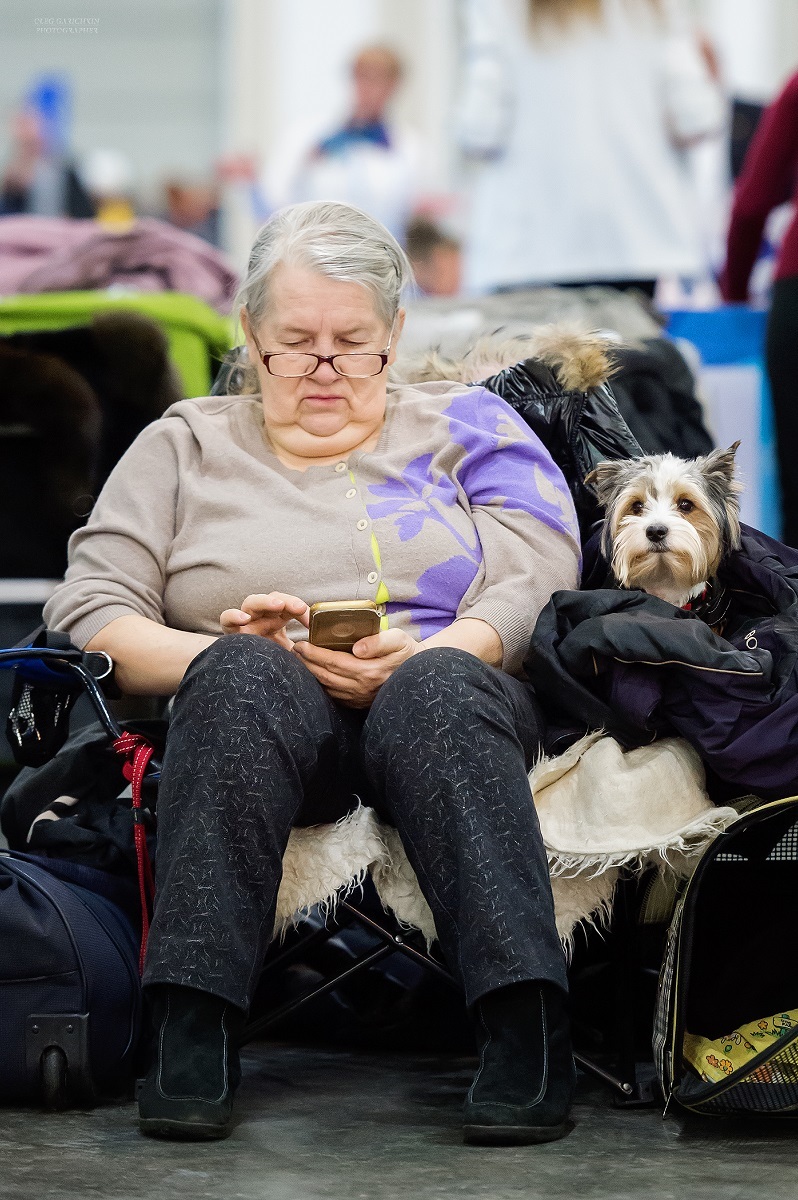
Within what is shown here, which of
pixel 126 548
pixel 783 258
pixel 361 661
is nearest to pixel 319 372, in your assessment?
pixel 126 548

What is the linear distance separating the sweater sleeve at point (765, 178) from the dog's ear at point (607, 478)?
1.72 metres

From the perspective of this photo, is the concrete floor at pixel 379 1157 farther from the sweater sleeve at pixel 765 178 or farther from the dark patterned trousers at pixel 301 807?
the sweater sleeve at pixel 765 178

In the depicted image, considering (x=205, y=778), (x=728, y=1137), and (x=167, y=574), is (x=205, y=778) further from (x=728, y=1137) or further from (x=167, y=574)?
(x=728, y=1137)

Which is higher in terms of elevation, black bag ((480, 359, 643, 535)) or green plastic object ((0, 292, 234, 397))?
green plastic object ((0, 292, 234, 397))

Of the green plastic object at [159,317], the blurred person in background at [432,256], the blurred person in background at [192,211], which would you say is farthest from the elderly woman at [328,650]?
the blurred person in background at [192,211]

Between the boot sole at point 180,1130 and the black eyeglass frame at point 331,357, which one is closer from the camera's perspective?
the boot sole at point 180,1130

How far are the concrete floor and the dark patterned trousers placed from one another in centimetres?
19

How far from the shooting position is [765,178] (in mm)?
3824

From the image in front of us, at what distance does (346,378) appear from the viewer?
238 cm

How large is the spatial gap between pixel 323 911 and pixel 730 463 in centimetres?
88

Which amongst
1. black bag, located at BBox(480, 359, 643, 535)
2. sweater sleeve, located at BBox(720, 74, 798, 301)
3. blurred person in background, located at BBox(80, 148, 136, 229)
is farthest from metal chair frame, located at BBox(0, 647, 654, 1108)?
blurred person in background, located at BBox(80, 148, 136, 229)

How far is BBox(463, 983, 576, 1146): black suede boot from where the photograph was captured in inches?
72.5

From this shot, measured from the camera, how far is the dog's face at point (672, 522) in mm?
2217

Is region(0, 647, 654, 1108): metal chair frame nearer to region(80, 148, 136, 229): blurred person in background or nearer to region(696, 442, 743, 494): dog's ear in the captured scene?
region(696, 442, 743, 494): dog's ear
